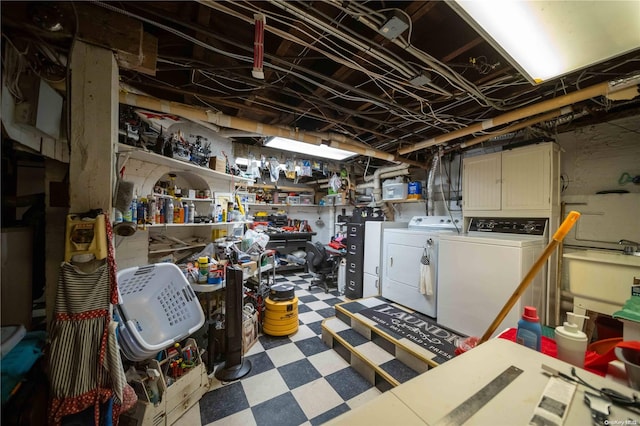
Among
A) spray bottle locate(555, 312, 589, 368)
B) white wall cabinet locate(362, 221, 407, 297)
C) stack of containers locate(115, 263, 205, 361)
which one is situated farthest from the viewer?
white wall cabinet locate(362, 221, 407, 297)

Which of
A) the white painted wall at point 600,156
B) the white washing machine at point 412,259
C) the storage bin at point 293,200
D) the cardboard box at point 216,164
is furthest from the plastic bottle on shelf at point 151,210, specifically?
the white painted wall at point 600,156

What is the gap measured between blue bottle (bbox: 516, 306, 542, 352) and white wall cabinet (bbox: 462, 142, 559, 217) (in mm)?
1849

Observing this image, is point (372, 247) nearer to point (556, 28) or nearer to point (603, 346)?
point (603, 346)

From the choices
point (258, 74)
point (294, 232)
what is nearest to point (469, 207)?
point (258, 74)

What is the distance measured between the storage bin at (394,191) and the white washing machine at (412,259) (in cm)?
53

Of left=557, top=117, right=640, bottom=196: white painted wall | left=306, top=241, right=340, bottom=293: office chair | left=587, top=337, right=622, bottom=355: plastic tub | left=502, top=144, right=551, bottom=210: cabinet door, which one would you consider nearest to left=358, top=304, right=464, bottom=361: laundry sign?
left=587, top=337, right=622, bottom=355: plastic tub

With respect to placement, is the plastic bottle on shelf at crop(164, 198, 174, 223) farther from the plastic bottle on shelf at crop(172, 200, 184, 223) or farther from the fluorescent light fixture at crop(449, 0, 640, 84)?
the fluorescent light fixture at crop(449, 0, 640, 84)

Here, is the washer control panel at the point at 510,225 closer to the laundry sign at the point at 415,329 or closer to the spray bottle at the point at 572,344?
the laundry sign at the point at 415,329

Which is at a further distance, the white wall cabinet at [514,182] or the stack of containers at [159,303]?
the white wall cabinet at [514,182]

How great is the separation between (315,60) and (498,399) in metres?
2.14

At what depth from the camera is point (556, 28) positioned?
1.12 meters

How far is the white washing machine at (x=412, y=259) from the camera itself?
9.24ft

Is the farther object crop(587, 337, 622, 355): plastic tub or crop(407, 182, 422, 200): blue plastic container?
crop(407, 182, 422, 200): blue plastic container

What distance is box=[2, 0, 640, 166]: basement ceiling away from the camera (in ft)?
3.52
